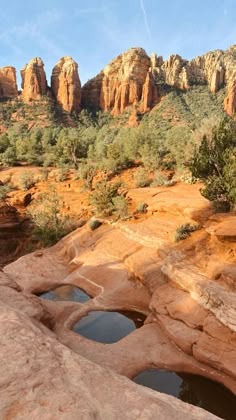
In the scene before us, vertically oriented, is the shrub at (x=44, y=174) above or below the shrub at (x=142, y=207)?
above

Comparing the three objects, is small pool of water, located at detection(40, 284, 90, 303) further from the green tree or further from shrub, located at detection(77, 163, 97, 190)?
shrub, located at detection(77, 163, 97, 190)

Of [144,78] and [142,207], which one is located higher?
[144,78]

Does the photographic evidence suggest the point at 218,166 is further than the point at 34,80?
No

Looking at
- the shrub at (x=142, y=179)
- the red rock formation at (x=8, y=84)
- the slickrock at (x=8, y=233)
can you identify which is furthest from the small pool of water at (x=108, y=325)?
the red rock formation at (x=8, y=84)

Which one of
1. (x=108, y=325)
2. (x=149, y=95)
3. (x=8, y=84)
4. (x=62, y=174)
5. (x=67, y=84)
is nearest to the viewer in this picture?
(x=108, y=325)

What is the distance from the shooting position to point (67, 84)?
91000 mm

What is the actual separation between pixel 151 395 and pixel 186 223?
11.6 metres

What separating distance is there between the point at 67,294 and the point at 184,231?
7166 mm

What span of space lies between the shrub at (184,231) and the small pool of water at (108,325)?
15.0 ft

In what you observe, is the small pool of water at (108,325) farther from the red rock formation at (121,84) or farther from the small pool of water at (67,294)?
the red rock formation at (121,84)

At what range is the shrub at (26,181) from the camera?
35781 mm

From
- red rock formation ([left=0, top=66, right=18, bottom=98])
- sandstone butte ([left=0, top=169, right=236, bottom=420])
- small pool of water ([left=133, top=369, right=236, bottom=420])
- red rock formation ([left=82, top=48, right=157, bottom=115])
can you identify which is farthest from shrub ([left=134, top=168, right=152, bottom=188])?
red rock formation ([left=0, top=66, right=18, bottom=98])

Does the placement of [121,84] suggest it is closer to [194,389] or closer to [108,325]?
[108,325]

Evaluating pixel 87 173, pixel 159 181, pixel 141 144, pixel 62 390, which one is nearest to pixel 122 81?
pixel 141 144
